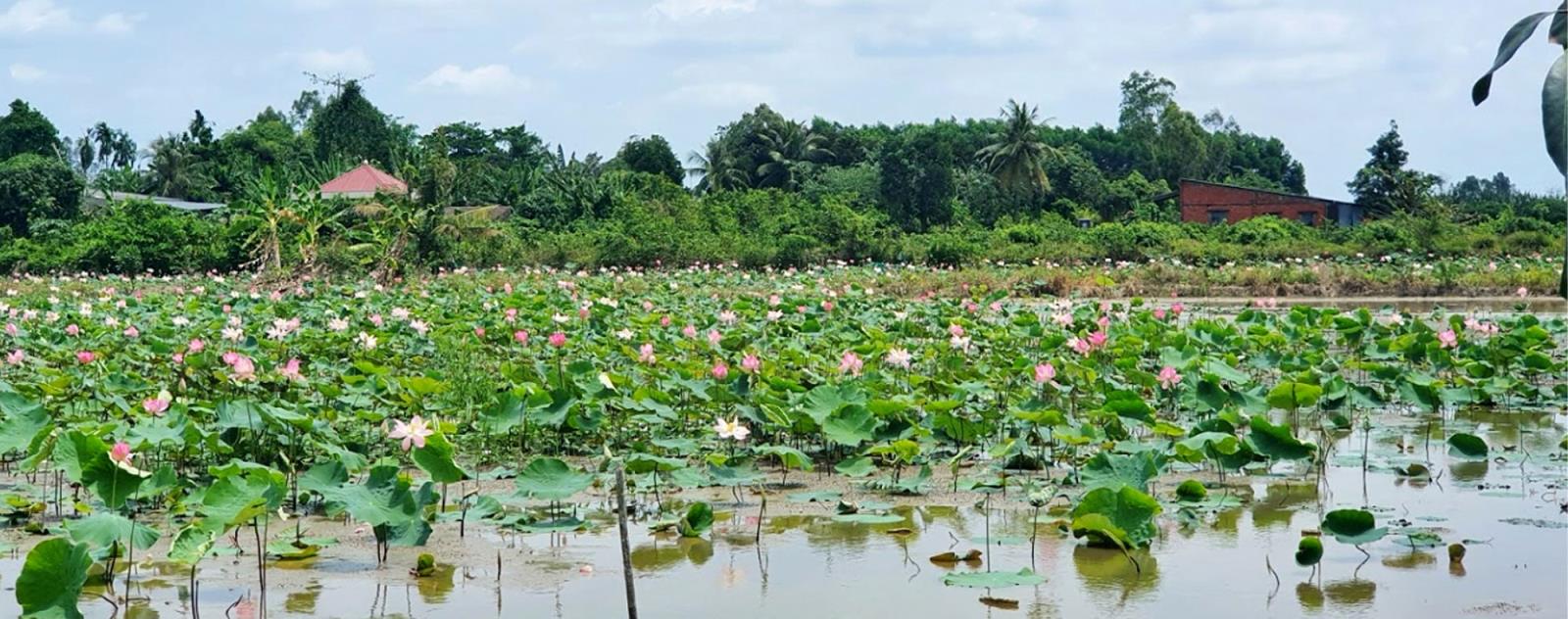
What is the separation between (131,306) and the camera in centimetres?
1084

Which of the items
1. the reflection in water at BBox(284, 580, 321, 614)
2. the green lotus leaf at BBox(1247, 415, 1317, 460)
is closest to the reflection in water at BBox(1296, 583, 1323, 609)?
the green lotus leaf at BBox(1247, 415, 1317, 460)

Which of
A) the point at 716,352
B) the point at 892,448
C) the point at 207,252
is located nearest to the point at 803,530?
the point at 892,448

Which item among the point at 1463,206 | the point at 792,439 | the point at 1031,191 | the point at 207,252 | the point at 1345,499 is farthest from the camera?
the point at 1031,191

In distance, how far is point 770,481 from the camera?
193 inches

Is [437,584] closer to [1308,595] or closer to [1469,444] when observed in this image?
[1308,595]

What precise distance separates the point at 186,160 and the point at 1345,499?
4529 cm

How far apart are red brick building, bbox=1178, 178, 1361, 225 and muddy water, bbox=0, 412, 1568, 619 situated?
113ft

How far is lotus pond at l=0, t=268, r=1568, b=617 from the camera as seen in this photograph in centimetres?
346

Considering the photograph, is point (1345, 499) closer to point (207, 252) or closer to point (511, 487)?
point (511, 487)

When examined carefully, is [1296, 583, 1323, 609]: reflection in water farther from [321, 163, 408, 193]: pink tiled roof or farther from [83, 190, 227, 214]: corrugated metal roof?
[321, 163, 408, 193]: pink tiled roof

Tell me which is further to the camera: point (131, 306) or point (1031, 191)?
point (1031, 191)

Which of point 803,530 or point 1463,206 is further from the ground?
point 1463,206

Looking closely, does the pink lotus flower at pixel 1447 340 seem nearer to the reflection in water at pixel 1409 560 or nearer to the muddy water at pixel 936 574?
the muddy water at pixel 936 574

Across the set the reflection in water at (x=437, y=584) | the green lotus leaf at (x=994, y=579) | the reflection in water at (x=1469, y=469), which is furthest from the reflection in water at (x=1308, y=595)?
the reflection in water at (x=437, y=584)
